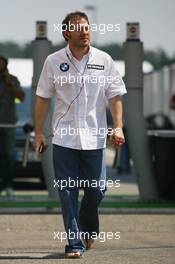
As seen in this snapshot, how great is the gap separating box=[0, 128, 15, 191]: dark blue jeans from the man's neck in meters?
4.95

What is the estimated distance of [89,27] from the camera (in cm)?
849

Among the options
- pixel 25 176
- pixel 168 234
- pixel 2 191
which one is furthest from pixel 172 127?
pixel 168 234

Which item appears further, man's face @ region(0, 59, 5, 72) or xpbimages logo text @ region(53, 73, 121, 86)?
man's face @ region(0, 59, 5, 72)

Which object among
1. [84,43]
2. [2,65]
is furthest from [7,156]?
[84,43]

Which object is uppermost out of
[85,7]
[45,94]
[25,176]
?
[85,7]

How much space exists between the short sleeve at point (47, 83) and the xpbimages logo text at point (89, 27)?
1.04ft

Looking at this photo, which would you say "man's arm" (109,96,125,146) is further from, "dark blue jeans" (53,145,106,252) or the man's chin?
the man's chin

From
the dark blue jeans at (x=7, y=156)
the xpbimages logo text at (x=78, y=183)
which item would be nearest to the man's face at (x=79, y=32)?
the xpbimages logo text at (x=78, y=183)

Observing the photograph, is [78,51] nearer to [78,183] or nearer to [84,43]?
[84,43]

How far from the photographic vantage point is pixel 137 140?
12.9m

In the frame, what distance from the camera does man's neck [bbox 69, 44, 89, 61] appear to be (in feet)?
27.6

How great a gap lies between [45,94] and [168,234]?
7.75ft

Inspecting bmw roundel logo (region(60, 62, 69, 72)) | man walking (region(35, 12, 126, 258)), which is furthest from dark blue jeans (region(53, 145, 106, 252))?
bmw roundel logo (region(60, 62, 69, 72))

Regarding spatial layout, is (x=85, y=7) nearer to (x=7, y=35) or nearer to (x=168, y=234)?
(x=7, y=35)
